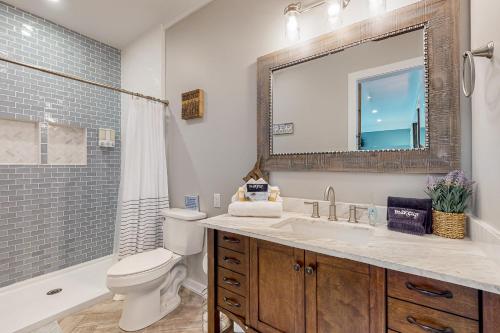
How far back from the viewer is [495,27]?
0.87 meters

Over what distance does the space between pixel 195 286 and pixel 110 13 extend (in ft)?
9.47

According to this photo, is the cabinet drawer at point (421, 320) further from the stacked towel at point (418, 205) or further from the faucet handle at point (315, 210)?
the faucet handle at point (315, 210)

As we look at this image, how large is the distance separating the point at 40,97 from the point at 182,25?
5.47 feet

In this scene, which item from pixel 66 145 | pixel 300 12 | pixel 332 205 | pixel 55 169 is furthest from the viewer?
pixel 66 145

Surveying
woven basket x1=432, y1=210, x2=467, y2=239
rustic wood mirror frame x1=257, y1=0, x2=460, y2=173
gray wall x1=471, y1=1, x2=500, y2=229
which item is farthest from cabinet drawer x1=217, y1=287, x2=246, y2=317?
gray wall x1=471, y1=1, x2=500, y2=229

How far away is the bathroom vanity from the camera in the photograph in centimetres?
77

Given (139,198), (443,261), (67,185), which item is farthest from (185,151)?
(443,261)

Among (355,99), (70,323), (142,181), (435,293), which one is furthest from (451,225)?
(70,323)

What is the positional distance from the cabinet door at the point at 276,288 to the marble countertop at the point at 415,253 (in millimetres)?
75

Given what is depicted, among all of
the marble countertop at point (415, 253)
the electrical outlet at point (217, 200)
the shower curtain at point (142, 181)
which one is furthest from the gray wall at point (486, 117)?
the shower curtain at point (142, 181)

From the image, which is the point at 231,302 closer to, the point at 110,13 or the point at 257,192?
the point at 257,192

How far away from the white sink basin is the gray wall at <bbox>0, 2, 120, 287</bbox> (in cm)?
251

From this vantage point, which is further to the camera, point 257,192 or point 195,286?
point 195,286

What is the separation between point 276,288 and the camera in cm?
120
